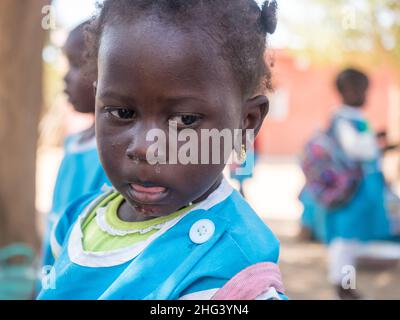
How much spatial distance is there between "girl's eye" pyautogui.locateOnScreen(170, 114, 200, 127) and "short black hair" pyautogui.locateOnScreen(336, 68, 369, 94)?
12.6ft

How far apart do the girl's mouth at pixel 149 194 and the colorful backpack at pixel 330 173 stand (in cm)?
361

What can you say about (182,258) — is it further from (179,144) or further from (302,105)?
(302,105)

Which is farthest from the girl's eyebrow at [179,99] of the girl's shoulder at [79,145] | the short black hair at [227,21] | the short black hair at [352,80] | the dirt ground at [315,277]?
the short black hair at [352,80]

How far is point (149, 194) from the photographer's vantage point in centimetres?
119

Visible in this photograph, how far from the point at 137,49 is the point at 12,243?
3.93 m

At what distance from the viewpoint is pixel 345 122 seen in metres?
4.62

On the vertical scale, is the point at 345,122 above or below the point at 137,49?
above

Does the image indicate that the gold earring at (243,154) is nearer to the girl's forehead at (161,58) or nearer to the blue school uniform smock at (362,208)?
the girl's forehead at (161,58)

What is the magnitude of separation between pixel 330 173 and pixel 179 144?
3644 millimetres

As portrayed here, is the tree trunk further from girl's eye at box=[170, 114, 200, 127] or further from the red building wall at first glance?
the red building wall

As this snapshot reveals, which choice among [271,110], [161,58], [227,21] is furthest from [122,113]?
[271,110]

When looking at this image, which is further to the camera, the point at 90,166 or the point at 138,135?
the point at 90,166
